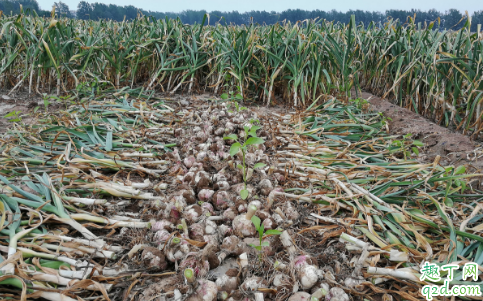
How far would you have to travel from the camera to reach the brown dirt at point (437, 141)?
73.0 inches

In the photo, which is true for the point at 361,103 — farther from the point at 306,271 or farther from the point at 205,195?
the point at 306,271

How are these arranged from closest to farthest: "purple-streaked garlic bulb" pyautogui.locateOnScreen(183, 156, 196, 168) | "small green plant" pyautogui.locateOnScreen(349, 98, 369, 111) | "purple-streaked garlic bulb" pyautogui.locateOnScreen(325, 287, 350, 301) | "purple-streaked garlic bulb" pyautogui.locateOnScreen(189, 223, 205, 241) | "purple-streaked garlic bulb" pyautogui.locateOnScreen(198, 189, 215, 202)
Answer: "purple-streaked garlic bulb" pyautogui.locateOnScreen(325, 287, 350, 301) < "purple-streaked garlic bulb" pyautogui.locateOnScreen(189, 223, 205, 241) < "purple-streaked garlic bulb" pyautogui.locateOnScreen(198, 189, 215, 202) < "purple-streaked garlic bulb" pyautogui.locateOnScreen(183, 156, 196, 168) < "small green plant" pyautogui.locateOnScreen(349, 98, 369, 111)

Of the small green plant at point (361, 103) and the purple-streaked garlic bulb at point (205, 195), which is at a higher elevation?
the small green plant at point (361, 103)

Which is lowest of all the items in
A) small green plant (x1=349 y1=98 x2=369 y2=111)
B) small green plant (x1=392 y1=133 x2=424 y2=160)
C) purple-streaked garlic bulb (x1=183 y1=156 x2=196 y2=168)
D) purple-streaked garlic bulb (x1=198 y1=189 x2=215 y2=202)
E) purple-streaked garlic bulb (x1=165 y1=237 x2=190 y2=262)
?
purple-streaked garlic bulb (x1=165 y1=237 x2=190 y2=262)

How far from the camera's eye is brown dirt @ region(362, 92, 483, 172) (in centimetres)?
185

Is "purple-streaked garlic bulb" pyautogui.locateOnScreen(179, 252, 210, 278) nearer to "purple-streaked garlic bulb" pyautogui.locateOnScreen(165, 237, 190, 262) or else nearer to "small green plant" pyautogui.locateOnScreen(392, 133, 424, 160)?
"purple-streaked garlic bulb" pyautogui.locateOnScreen(165, 237, 190, 262)

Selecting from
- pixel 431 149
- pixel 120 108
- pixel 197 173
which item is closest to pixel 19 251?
pixel 197 173

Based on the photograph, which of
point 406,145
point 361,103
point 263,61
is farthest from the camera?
point 263,61

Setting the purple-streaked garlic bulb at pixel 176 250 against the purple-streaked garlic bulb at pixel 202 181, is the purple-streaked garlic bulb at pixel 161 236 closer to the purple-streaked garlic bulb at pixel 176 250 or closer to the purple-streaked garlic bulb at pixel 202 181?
the purple-streaked garlic bulb at pixel 176 250

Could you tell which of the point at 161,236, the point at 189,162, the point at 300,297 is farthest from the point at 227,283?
the point at 189,162

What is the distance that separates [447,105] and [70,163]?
115 inches

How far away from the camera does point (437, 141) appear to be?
7.00ft

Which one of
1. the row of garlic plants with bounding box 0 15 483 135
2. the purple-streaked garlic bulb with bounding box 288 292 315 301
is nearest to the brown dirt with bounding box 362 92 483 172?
the row of garlic plants with bounding box 0 15 483 135

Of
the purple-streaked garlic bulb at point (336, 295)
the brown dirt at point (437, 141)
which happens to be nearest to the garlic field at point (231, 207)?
the purple-streaked garlic bulb at point (336, 295)
